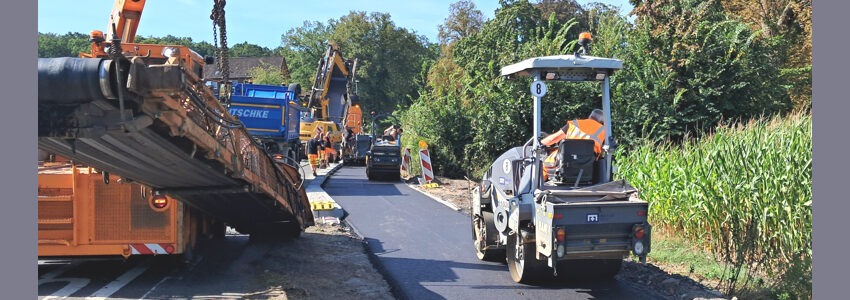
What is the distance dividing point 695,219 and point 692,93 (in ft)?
21.5

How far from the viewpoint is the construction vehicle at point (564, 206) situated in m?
6.30

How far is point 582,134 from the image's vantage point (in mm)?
7535

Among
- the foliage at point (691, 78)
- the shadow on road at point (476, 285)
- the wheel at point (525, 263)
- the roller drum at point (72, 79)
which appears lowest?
the shadow on road at point (476, 285)

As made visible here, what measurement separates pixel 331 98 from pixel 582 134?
23.5 metres

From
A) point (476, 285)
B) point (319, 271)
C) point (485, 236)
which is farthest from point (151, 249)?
point (485, 236)

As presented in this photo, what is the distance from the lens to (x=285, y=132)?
62.3 feet

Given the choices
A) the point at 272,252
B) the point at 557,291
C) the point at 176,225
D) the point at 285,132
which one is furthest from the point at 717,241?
the point at 285,132

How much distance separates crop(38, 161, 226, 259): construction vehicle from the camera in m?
7.24

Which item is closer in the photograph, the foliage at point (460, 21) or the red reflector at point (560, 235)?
the red reflector at point (560, 235)

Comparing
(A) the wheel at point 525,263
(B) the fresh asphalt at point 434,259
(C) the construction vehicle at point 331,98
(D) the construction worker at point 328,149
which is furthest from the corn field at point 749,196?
(C) the construction vehicle at point 331,98

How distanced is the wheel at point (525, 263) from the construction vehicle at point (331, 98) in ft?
67.6

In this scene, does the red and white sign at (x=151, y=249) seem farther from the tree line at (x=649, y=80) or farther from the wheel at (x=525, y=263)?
the tree line at (x=649, y=80)

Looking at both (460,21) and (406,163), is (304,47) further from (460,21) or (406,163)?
(406,163)

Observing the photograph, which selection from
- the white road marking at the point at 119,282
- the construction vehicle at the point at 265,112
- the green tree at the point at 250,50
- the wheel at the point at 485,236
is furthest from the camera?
the green tree at the point at 250,50
